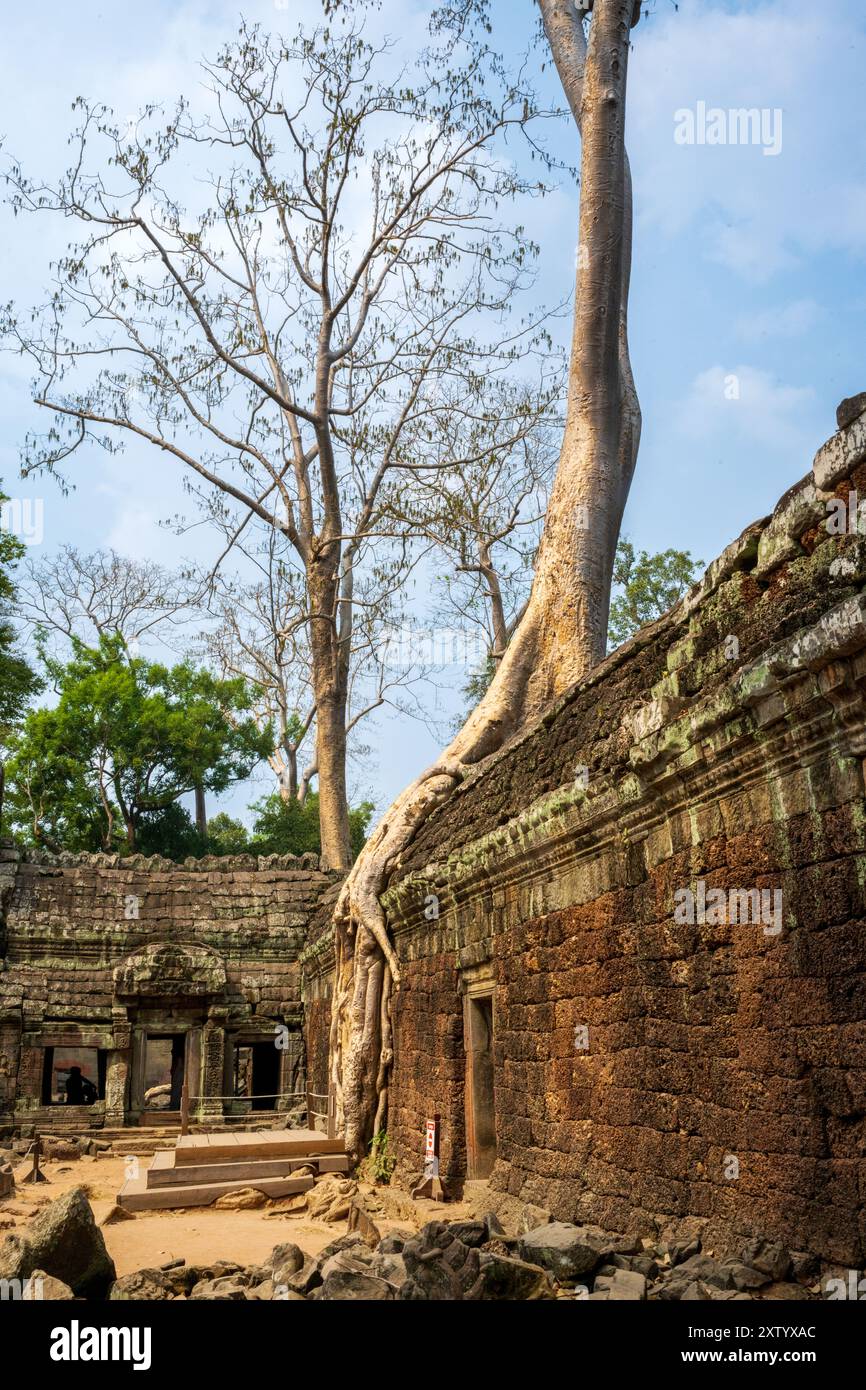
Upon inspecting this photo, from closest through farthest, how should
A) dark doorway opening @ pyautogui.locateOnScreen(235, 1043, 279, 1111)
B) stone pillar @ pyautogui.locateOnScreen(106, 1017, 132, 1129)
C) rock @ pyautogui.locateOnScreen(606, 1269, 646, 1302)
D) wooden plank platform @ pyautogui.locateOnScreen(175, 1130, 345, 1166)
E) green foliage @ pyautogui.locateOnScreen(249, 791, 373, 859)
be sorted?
rock @ pyautogui.locateOnScreen(606, 1269, 646, 1302), wooden plank platform @ pyautogui.locateOnScreen(175, 1130, 345, 1166), stone pillar @ pyautogui.locateOnScreen(106, 1017, 132, 1129), dark doorway opening @ pyautogui.locateOnScreen(235, 1043, 279, 1111), green foliage @ pyautogui.locateOnScreen(249, 791, 373, 859)

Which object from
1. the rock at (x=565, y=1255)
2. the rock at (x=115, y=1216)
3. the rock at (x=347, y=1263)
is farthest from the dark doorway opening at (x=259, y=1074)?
the rock at (x=565, y=1255)

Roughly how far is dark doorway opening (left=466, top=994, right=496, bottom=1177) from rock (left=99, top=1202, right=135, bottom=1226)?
9.10ft

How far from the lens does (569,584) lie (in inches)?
420

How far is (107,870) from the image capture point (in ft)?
53.7

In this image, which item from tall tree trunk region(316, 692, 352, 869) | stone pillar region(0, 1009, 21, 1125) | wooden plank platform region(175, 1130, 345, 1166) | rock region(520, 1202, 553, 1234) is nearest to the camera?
rock region(520, 1202, 553, 1234)

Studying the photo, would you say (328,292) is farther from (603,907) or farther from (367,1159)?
(603,907)

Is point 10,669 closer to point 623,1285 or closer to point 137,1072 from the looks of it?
point 137,1072

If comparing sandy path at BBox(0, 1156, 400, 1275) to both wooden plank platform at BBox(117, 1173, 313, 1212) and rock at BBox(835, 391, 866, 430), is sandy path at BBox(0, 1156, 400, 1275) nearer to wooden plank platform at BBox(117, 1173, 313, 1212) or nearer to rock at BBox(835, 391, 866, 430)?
wooden plank platform at BBox(117, 1173, 313, 1212)

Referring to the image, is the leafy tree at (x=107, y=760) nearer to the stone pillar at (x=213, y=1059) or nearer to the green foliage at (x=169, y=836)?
the green foliage at (x=169, y=836)

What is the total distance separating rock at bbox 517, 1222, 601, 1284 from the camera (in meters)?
3.94

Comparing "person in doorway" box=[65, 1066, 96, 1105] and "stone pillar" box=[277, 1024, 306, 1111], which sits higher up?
"stone pillar" box=[277, 1024, 306, 1111]

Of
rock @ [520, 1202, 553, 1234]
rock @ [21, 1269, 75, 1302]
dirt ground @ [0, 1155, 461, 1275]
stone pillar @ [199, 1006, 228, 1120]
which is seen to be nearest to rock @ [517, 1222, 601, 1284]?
rock @ [520, 1202, 553, 1234]

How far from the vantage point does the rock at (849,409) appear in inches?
140

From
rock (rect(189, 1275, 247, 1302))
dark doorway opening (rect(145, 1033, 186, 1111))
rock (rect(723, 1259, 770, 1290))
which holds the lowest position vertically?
dark doorway opening (rect(145, 1033, 186, 1111))
